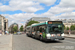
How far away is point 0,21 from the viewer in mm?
80438

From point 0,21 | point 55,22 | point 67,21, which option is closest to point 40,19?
point 67,21

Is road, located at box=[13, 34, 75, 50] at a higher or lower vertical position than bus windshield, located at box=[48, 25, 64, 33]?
lower

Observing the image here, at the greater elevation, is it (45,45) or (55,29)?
(55,29)

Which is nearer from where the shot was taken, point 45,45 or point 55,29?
point 45,45

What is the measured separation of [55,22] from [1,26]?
233 ft

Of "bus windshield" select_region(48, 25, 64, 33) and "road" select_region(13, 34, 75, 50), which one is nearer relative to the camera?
"road" select_region(13, 34, 75, 50)

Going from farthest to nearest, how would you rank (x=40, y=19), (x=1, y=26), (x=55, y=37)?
(x=40, y=19) < (x=1, y=26) < (x=55, y=37)

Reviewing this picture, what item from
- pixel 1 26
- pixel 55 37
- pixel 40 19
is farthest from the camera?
pixel 40 19

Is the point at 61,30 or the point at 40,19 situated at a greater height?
the point at 40,19

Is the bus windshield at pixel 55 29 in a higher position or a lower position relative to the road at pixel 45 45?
higher

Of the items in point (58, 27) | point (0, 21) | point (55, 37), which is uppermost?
point (0, 21)

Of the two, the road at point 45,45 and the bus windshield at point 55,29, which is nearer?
the road at point 45,45

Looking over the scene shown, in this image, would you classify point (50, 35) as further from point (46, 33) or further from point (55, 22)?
point (55, 22)

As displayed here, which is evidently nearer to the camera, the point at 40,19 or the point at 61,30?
the point at 61,30
